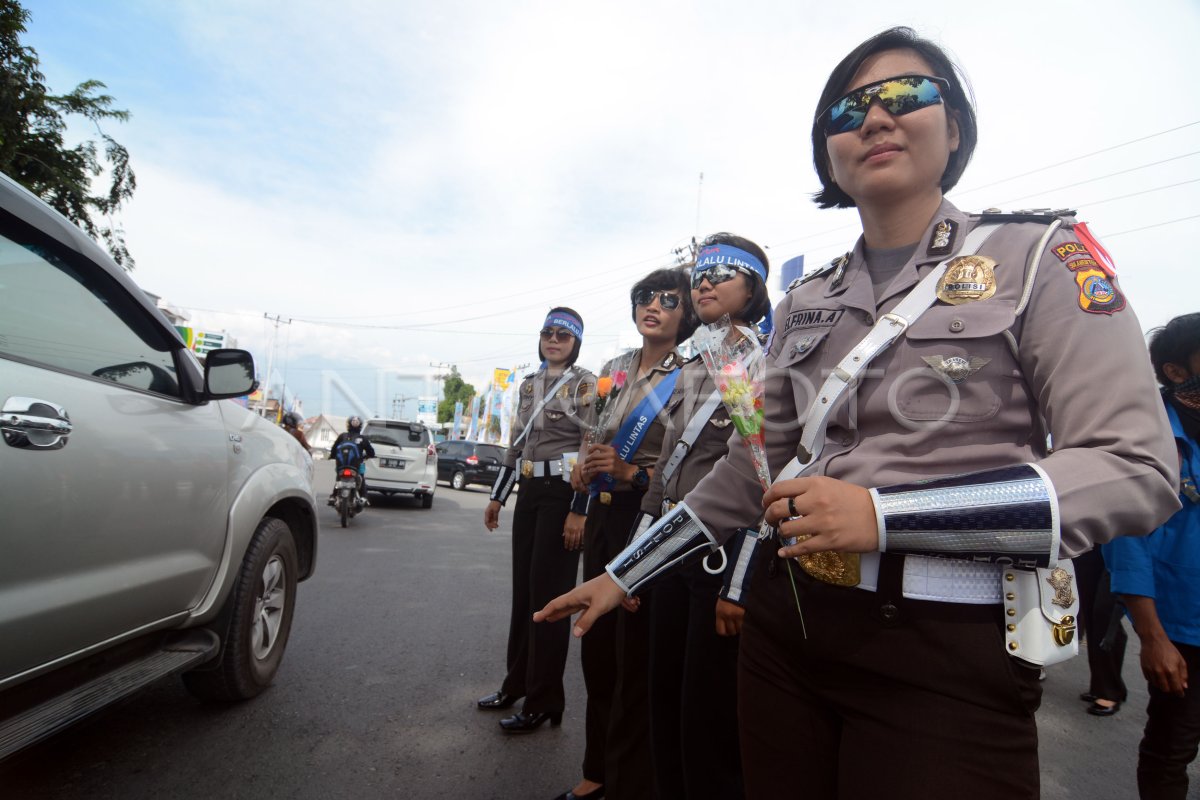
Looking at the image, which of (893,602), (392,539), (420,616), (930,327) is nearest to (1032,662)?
(893,602)

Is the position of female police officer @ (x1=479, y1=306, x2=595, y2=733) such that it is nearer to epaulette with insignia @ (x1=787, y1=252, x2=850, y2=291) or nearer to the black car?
epaulette with insignia @ (x1=787, y1=252, x2=850, y2=291)

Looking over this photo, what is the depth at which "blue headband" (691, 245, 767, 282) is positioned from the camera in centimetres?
255

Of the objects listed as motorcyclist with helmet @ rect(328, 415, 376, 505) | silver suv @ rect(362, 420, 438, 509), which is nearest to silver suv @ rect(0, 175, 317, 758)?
motorcyclist with helmet @ rect(328, 415, 376, 505)

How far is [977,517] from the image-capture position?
937 mm

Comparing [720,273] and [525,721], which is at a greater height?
[720,273]

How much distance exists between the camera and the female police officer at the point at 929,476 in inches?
36.6

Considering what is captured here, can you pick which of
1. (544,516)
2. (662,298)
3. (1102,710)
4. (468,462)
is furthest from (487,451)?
(662,298)

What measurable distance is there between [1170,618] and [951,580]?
196 centimetres

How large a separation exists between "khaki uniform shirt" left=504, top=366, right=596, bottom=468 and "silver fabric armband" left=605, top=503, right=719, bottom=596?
218 centimetres

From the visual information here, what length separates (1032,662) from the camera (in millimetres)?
960

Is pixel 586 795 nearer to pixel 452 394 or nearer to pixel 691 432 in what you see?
pixel 691 432

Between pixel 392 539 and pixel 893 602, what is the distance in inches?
366

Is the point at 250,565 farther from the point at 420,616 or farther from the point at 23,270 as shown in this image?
the point at 420,616

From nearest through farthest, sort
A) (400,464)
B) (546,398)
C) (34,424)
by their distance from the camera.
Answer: (34,424)
(546,398)
(400,464)
